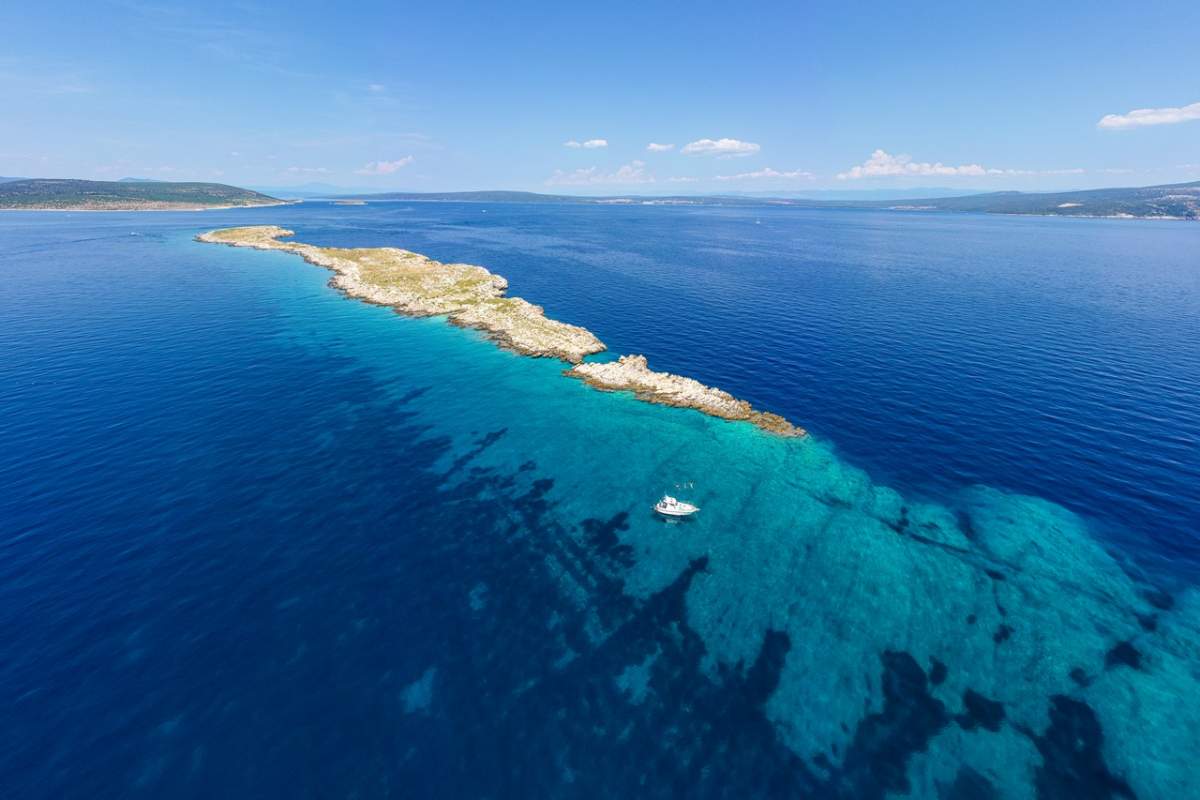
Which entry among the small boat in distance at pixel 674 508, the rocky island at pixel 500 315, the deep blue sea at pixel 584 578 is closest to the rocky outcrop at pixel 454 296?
the rocky island at pixel 500 315

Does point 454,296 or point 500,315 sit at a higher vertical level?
point 454,296

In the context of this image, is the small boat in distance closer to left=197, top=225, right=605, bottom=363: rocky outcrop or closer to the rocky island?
the rocky island

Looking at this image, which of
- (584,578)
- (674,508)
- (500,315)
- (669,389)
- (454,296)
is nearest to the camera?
(584,578)

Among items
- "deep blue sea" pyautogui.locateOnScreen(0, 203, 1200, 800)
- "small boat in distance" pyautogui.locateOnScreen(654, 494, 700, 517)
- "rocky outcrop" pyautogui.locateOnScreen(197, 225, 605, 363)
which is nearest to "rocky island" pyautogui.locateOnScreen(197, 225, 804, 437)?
"rocky outcrop" pyautogui.locateOnScreen(197, 225, 605, 363)

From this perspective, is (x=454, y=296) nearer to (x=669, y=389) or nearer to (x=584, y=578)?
(x=669, y=389)

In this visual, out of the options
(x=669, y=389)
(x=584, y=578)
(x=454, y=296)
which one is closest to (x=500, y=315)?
(x=454, y=296)

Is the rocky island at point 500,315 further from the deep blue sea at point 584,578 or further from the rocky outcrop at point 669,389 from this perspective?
the deep blue sea at point 584,578

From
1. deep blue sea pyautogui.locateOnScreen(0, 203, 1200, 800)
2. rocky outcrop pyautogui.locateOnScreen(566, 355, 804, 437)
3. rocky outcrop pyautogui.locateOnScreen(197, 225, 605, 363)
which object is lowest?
deep blue sea pyautogui.locateOnScreen(0, 203, 1200, 800)
